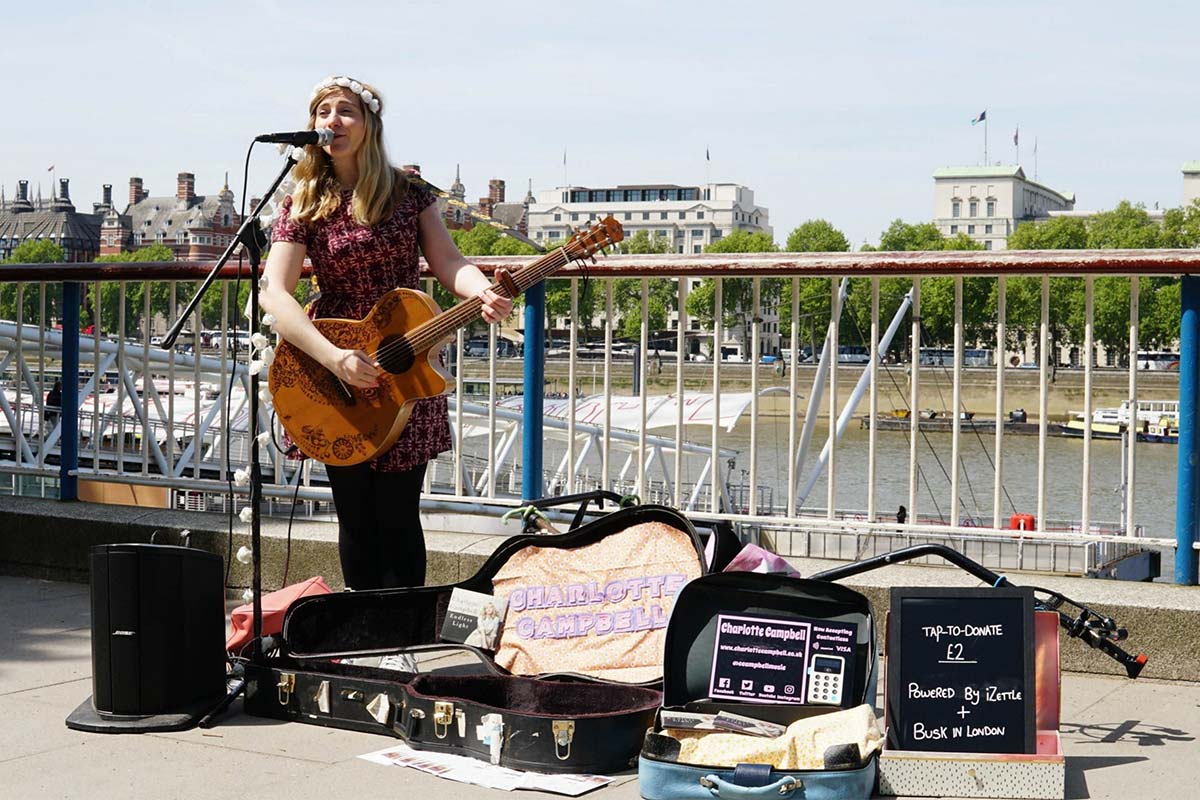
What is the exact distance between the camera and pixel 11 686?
4.57 metres

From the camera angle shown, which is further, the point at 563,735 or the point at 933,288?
the point at 933,288

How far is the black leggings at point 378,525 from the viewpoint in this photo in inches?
177

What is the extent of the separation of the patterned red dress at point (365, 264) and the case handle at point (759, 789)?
1573 mm

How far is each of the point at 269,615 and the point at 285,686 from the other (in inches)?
25.1

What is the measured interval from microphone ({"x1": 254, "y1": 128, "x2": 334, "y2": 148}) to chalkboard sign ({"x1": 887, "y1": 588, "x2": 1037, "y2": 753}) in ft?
7.10

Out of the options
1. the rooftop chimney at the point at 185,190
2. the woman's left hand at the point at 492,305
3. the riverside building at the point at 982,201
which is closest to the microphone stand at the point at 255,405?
the woman's left hand at the point at 492,305

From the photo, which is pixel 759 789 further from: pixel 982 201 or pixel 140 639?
pixel 982 201

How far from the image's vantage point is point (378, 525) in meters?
4.56

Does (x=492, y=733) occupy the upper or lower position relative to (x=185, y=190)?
lower

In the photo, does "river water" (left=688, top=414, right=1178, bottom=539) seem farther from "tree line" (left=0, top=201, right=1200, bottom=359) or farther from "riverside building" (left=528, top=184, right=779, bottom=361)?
"riverside building" (left=528, top=184, right=779, bottom=361)

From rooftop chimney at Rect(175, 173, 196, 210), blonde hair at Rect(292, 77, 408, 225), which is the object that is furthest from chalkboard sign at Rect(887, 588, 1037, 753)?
rooftop chimney at Rect(175, 173, 196, 210)

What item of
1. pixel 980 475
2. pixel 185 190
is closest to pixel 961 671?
pixel 980 475

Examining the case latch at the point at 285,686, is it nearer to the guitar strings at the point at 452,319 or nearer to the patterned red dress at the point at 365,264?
the patterned red dress at the point at 365,264

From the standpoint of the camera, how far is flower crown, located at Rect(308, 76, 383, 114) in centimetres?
442
